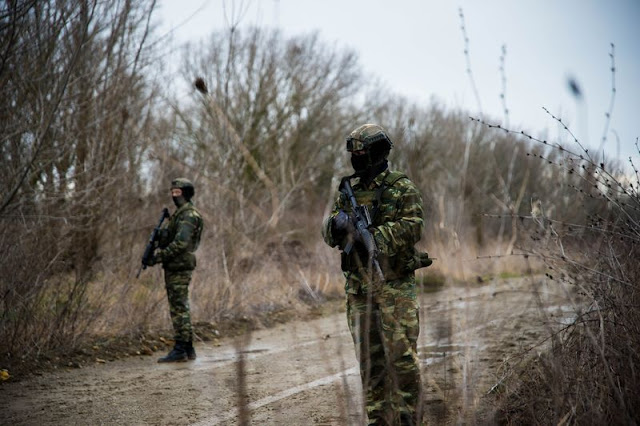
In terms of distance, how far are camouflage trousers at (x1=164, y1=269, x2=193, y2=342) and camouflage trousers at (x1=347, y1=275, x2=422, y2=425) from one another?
4.24 meters

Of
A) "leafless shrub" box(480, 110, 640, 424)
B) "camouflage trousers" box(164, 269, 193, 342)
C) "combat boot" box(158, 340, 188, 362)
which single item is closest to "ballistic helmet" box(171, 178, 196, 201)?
"camouflage trousers" box(164, 269, 193, 342)

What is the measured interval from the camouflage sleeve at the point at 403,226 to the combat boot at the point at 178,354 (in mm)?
4670

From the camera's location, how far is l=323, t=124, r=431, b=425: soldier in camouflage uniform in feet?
13.6

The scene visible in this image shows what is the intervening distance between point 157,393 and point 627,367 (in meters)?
4.40

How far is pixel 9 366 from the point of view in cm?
722

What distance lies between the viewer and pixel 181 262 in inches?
326

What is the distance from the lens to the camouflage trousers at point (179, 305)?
26.8 ft

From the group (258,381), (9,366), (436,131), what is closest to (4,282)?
(9,366)

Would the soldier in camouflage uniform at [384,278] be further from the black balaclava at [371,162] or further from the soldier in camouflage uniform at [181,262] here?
the soldier in camouflage uniform at [181,262]

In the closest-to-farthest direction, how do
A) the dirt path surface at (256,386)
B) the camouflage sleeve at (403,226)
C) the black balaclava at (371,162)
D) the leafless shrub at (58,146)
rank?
the camouflage sleeve at (403,226)
the black balaclava at (371,162)
the dirt path surface at (256,386)
the leafless shrub at (58,146)

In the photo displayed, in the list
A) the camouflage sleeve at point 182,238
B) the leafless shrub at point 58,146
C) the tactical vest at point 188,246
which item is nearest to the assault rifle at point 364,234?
the leafless shrub at point 58,146

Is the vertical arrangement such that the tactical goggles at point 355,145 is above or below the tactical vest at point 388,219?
above

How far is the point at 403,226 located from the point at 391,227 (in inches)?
3.4

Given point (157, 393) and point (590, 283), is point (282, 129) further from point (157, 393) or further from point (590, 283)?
point (590, 283)
